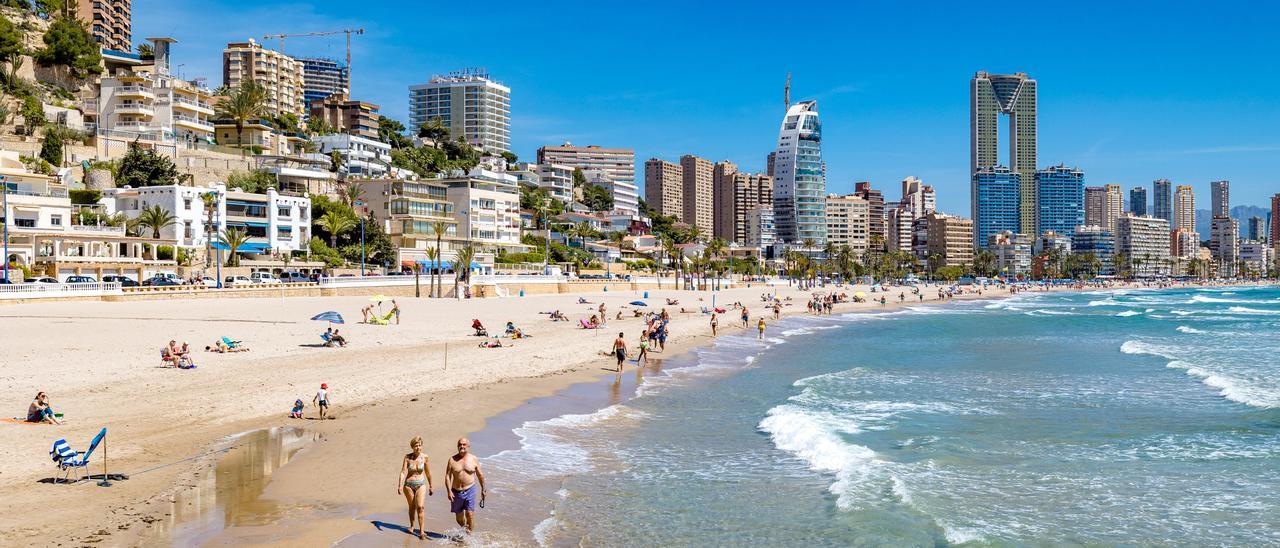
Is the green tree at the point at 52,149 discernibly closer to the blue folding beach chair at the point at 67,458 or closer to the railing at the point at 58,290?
the railing at the point at 58,290

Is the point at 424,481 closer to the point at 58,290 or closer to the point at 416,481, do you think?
the point at 416,481

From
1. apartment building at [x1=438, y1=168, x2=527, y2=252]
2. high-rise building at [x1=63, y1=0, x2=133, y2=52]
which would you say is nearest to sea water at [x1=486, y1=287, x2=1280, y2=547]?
apartment building at [x1=438, y1=168, x2=527, y2=252]

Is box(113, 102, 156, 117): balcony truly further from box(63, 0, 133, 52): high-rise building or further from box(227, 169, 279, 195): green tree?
box(63, 0, 133, 52): high-rise building

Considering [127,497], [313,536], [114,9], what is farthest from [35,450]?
[114,9]

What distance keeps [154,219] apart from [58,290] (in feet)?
64.3

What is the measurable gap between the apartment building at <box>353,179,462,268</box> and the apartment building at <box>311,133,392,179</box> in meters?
13.2

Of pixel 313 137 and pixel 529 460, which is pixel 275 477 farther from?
pixel 313 137

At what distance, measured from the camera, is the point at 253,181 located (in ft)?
231

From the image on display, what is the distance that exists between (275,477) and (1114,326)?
54249 mm

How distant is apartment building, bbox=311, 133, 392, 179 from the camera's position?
3767 inches

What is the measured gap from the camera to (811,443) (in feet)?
54.0

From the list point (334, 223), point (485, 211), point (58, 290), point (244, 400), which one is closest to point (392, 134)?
point (485, 211)

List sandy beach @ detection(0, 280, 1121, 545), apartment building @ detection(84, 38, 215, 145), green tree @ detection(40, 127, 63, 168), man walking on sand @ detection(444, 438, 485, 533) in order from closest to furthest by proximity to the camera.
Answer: man walking on sand @ detection(444, 438, 485, 533) < sandy beach @ detection(0, 280, 1121, 545) < green tree @ detection(40, 127, 63, 168) < apartment building @ detection(84, 38, 215, 145)

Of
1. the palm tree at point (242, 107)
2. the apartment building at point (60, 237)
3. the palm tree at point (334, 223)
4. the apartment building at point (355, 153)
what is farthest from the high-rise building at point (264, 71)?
the apartment building at point (60, 237)
